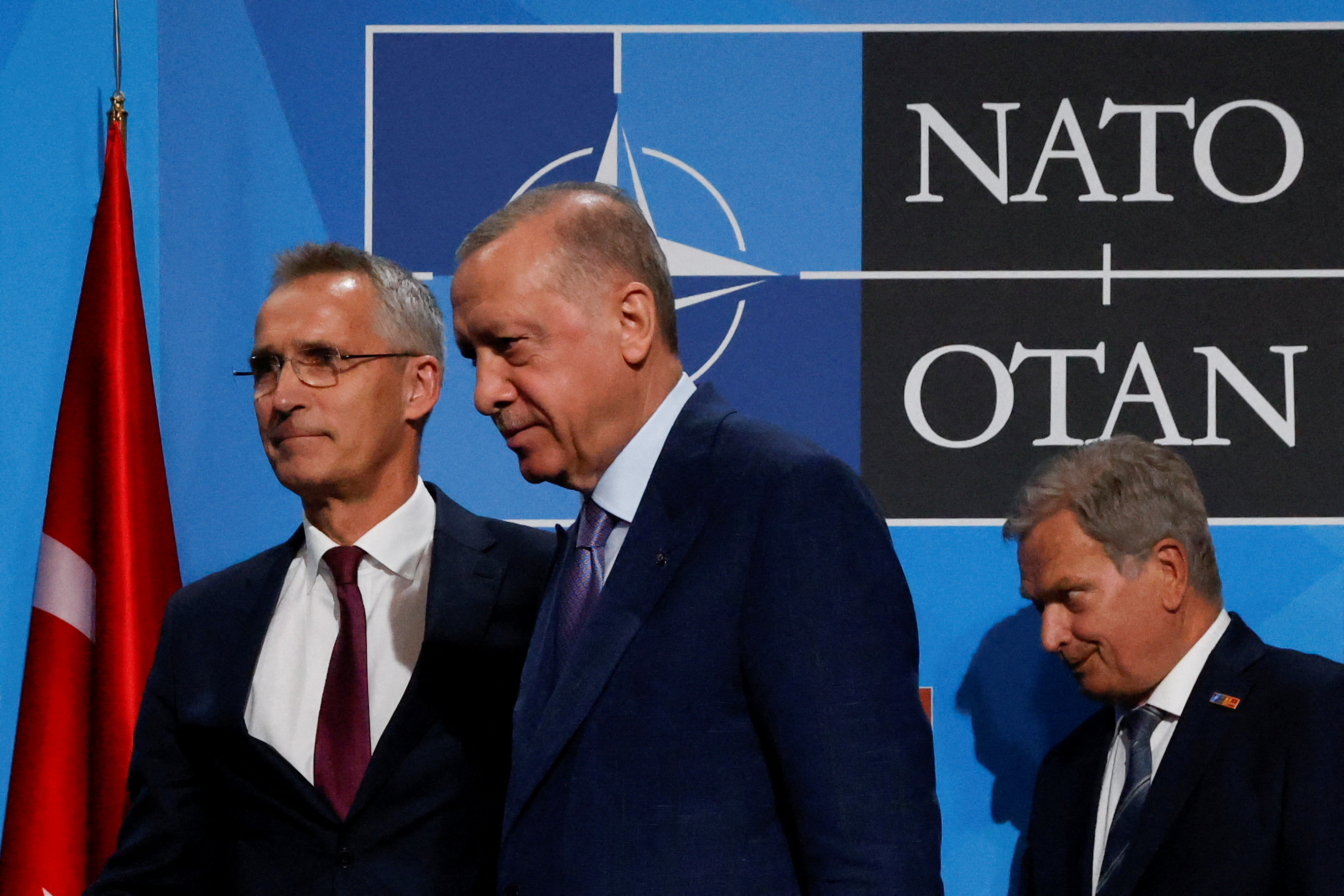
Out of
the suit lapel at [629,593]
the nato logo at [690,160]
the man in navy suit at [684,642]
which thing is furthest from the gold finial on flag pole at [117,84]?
the suit lapel at [629,593]

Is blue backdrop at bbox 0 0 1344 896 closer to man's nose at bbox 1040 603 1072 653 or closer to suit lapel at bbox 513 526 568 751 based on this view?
man's nose at bbox 1040 603 1072 653

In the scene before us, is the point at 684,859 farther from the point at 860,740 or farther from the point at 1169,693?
the point at 1169,693

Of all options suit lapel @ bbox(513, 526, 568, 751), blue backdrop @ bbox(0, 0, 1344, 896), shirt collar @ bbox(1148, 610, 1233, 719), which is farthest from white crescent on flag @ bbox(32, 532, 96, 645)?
shirt collar @ bbox(1148, 610, 1233, 719)

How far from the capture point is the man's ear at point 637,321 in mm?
1400

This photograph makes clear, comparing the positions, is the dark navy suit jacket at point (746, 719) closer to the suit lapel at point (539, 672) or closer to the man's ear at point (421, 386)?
the suit lapel at point (539, 672)

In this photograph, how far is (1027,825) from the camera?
286 cm

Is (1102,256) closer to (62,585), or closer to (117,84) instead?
(117,84)

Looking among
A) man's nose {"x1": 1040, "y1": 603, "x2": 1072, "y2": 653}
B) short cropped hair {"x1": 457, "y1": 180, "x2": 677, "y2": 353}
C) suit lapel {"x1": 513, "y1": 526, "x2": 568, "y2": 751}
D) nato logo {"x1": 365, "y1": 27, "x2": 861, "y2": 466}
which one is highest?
nato logo {"x1": 365, "y1": 27, "x2": 861, "y2": 466}

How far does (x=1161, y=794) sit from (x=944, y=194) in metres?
1.31

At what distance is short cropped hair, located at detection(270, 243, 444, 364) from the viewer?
2.13m

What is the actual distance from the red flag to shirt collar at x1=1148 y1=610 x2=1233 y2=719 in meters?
1.91

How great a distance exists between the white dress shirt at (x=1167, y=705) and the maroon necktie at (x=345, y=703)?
4.54ft

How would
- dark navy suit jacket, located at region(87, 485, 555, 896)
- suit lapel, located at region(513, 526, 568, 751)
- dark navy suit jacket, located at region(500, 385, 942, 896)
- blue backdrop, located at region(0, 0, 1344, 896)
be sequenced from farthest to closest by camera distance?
blue backdrop, located at region(0, 0, 1344, 896) < dark navy suit jacket, located at region(87, 485, 555, 896) < suit lapel, located at region(513, 526, 568, 751) < dark navy suit jacket, located at region(500, 385, 942, 896)

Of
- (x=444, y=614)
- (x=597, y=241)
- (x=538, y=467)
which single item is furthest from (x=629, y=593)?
(x=444, y=614)
